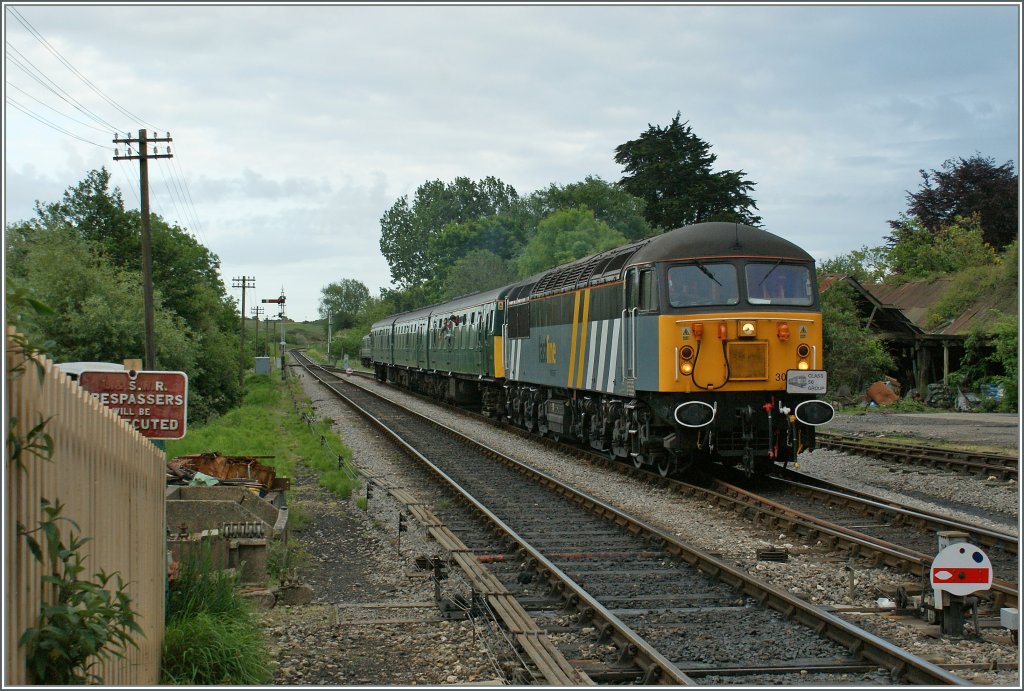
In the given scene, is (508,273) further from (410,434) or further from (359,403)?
(410,434)

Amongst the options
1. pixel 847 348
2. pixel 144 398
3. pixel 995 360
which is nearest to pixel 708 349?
pixel 144 398

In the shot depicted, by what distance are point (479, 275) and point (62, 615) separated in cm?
7800

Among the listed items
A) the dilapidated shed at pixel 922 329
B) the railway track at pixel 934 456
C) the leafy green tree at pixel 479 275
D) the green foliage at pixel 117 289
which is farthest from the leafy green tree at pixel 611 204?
the railway track at pixel 934 456

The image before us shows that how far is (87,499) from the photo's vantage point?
476cm

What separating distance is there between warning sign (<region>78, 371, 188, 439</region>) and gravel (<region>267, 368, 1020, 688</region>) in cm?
180

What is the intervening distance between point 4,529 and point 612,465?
1456 centimetres

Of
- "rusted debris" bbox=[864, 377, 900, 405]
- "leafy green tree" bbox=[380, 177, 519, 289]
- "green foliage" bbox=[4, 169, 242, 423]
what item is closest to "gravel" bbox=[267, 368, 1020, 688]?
"green foliage" bbox=[4, 169, 242, 423]

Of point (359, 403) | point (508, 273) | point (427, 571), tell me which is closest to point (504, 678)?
point (427, 571)

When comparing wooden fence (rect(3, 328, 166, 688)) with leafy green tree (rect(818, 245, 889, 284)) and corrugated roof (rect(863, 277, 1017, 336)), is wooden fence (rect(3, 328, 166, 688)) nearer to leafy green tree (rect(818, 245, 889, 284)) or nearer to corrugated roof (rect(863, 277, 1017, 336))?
corrugated roof (rect(863, 277, 1017, 336))

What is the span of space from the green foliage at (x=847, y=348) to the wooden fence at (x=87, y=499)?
3226cm

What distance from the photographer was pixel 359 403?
1511 inches

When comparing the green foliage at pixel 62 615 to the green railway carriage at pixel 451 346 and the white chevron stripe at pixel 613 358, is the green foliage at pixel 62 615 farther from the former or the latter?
the green railway carriage at pixel 451 346

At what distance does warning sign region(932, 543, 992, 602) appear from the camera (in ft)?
23.9

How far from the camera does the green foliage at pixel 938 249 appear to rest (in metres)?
52.3
